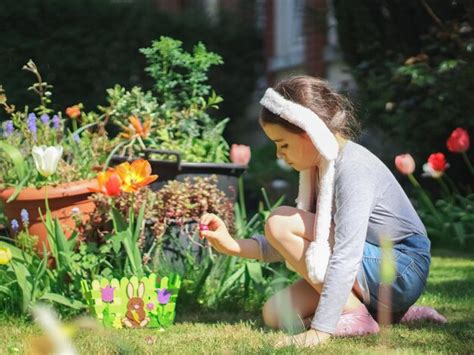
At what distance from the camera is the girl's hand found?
255 cm

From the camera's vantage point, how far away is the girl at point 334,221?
2328 mm

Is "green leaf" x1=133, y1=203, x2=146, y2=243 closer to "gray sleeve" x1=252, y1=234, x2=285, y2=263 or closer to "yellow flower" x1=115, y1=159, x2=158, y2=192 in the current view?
"yellow flower" x1=115, y1=159, x2=158, y2=192

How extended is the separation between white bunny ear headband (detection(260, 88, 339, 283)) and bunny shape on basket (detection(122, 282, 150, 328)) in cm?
60

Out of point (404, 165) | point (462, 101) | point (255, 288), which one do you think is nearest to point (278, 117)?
point (255, 288)

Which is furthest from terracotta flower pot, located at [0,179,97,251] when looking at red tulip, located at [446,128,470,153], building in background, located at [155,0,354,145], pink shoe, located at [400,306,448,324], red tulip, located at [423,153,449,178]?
building in background, located at [155,0,354,145]

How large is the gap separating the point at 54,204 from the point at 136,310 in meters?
0.69

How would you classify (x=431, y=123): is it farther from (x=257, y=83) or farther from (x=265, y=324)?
(x=257, y=83)

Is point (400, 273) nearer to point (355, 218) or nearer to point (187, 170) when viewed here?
point (355, 218)

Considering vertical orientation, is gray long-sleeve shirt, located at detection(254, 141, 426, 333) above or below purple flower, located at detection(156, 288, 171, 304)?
above

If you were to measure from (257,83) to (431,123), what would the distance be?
16.1 ft

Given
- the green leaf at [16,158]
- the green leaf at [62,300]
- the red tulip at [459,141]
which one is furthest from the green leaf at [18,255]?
the red tulip at [459,141]

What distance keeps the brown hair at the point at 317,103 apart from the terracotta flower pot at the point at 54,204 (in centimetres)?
99

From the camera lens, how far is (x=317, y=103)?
2.43 metres

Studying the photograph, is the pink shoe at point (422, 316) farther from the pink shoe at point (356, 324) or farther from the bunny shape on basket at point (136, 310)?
the bunny shape on basket at point (136, 310)
